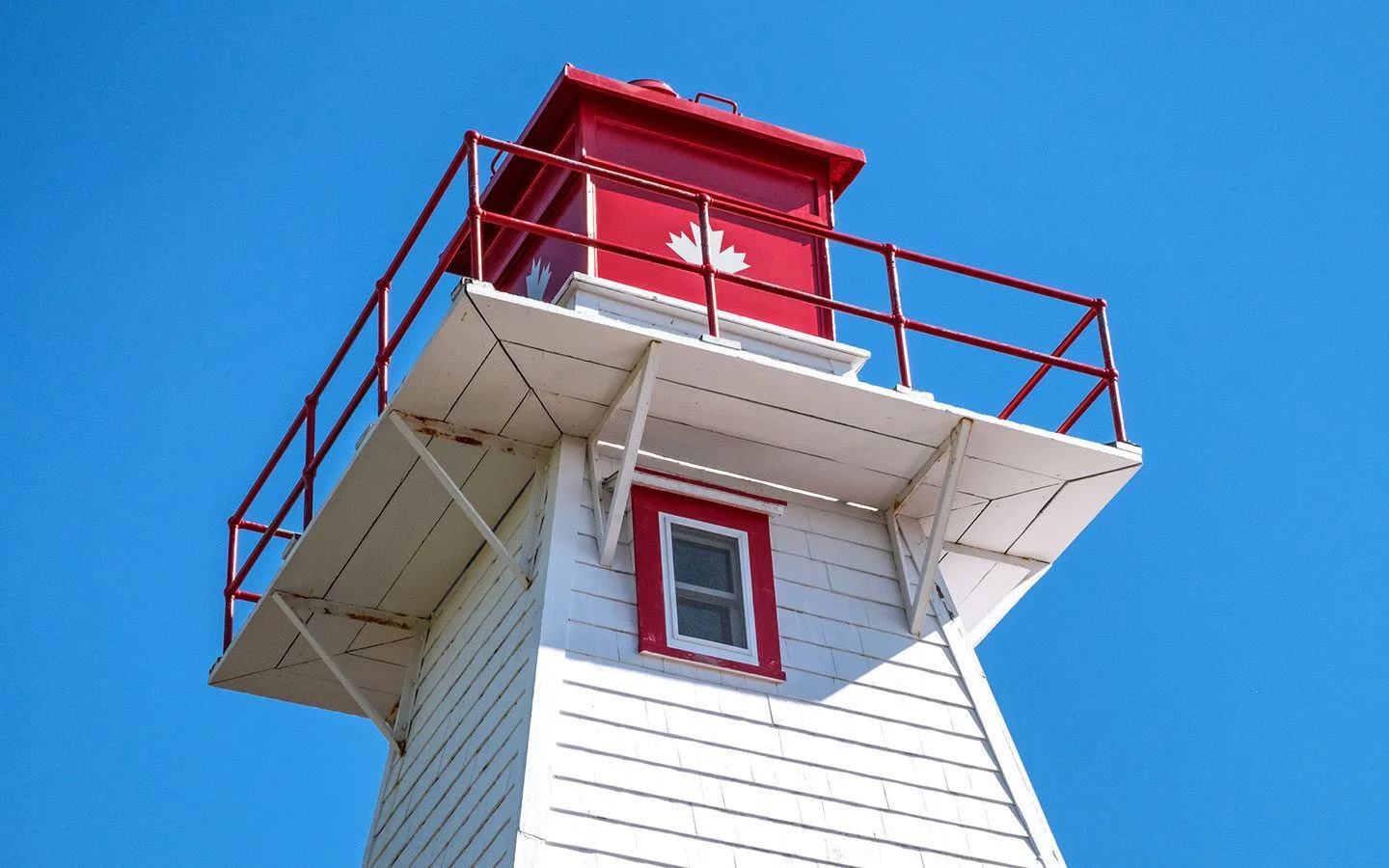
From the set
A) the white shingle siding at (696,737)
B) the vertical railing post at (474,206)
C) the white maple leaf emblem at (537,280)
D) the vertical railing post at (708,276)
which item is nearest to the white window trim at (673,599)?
the white shingle siding at (696,737)

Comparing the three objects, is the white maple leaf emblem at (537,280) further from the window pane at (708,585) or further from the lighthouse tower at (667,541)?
the window pane at (708,585)

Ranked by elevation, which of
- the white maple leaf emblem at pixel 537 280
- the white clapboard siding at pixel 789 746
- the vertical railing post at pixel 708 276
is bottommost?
the white clapboard siding at pixel 789 746

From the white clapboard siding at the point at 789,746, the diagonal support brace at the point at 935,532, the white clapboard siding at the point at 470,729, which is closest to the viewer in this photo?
the white clapboard siding at the point at 789,746

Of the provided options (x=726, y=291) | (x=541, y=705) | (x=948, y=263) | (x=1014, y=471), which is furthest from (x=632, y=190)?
(x=541, y=705)

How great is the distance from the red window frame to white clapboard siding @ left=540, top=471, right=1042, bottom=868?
65 mm

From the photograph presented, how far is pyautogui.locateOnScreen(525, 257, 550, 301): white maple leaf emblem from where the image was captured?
12562mm

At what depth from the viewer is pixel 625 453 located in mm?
10500

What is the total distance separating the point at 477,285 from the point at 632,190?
2.35m

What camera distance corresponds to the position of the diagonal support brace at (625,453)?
10477 mm

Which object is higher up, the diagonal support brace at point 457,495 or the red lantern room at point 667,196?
the red lantern room at point 667,196

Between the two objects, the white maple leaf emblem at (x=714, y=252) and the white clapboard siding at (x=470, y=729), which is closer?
the white clapboard siding at (x=470, y=729)

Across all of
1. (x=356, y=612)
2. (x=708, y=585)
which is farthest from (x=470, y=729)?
(x=356, y=612)

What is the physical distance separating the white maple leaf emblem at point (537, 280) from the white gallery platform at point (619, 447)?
1.06 m

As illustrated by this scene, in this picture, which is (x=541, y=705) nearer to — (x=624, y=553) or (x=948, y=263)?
Answer: (x=624, y=553)
